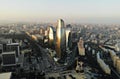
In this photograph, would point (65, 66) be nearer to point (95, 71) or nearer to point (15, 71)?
point (95, 71)

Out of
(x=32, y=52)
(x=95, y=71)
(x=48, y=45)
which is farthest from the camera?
(x=48, y=45)

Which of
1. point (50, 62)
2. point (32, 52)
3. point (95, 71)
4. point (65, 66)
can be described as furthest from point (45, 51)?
point (95, 71)

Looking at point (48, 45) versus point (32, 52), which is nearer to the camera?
point (32, 52)

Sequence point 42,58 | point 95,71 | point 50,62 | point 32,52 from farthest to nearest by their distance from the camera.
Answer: point 32,52 < point 42,58 < point 50,62 < point 95,71

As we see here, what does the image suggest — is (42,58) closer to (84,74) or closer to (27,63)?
(27,63)

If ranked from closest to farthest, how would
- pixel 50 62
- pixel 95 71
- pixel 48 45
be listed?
pixel 95 71
pixel 50 62
pixel 48 45

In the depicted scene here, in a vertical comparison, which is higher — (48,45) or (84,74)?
(48,45)

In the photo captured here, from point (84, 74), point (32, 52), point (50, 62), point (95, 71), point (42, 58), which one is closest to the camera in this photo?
point (84, 74)

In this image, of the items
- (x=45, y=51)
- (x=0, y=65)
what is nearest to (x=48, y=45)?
(x=45, y=51)

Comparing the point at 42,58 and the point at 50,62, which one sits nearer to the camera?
the point at 50,62
